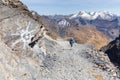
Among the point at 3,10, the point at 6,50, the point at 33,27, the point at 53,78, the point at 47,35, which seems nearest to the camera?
the point at 6,50

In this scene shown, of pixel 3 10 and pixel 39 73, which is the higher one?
pixel 3 10

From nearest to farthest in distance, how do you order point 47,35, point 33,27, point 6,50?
point 6,50, point 33,27, point 47,35

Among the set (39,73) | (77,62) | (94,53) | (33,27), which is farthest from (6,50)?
(94,53)

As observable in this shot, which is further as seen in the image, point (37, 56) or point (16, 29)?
point (37, 56)

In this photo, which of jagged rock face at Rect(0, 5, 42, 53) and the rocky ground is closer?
the rocky ground

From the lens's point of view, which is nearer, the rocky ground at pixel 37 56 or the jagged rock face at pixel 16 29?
the rocky ground at pixel 37 56

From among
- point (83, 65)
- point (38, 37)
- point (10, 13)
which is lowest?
point (83, 65)

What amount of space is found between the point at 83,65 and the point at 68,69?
201cm

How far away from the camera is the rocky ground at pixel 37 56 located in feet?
77.5

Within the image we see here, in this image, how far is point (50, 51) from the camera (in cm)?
2853

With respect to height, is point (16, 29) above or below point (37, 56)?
above

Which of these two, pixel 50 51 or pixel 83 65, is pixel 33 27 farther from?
pixel 83 65

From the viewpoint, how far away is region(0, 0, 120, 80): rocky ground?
77.5 feet

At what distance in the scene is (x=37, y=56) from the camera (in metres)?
26.7
